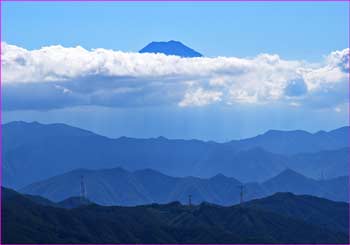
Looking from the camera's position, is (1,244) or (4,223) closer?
(1,244)

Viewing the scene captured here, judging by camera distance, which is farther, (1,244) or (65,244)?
(65,244)

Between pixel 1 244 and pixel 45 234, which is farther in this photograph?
pixel 45 234

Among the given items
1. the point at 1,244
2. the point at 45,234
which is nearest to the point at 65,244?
the point at 45,234

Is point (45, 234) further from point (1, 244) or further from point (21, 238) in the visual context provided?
point (1, 244)

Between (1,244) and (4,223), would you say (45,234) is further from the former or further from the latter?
(1,244)

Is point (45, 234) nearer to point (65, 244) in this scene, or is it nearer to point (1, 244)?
point (65, 244)
